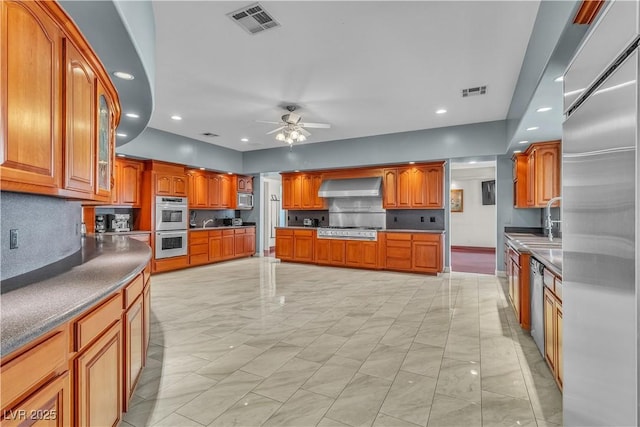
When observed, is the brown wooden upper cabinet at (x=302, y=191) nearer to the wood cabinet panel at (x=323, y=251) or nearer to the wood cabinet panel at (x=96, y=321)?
the wood cabinet panel at (x=323, y=251)

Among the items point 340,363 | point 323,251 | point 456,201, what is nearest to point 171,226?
point 323,251

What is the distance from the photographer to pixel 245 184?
8.86 meters

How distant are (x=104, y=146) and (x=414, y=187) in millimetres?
5666

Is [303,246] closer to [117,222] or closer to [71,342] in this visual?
[117,222]

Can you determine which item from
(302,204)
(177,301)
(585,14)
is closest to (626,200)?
(585,14)

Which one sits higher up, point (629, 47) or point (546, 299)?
point (629, 47)

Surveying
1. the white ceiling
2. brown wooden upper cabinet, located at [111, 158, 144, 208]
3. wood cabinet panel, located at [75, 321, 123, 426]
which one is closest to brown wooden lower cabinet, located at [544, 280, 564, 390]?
the white ceiling

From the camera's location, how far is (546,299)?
243 cm

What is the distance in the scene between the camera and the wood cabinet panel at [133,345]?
188 centimetres

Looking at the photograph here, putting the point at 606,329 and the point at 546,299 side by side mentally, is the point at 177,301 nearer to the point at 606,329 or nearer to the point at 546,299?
the point at 546,299

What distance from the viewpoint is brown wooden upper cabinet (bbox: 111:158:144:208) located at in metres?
6.04

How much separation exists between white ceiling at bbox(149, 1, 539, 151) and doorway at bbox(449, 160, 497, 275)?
15.5 ft

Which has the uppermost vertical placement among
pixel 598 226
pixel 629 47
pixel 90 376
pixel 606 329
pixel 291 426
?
pixel 629 47

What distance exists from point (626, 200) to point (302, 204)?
7.27 metres
